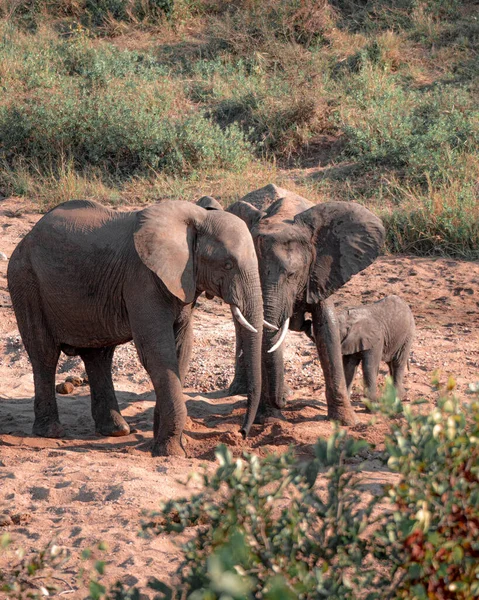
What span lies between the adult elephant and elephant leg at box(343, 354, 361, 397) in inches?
22.6

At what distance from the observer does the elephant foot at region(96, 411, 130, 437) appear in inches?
252

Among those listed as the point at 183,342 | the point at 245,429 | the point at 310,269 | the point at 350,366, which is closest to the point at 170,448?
the point at 245,429

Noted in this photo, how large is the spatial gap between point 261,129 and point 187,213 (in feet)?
25.5

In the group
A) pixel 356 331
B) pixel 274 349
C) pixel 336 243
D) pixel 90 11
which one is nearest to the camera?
pixel 274 349

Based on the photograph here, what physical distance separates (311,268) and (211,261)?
3.03 feet

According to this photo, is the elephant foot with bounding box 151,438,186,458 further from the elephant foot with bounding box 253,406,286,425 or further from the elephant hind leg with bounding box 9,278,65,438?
the elephant hind leg with bounding box 9,278,65,438

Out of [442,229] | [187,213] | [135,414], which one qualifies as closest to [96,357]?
[135,414]

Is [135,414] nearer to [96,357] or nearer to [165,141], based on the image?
[96,357]

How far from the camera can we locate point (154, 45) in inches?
630

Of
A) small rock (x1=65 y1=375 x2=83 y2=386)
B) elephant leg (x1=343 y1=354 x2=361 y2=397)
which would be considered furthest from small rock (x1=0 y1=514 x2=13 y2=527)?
elephant leg (x1=343 y1=354 x2=361 y2=397)

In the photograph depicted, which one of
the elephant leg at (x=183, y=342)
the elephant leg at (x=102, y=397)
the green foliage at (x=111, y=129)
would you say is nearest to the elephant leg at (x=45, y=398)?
the elephant leg at (x=102, y=397)

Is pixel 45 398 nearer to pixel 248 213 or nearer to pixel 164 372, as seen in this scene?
pixel 164 372

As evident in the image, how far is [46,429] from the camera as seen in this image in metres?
6.33

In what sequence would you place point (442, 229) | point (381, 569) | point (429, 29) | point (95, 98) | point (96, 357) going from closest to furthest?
1. point (381, 569)
2. point (96, 357)
3. point (442, 229)
4. point (95, 98)
5. point (429, 29)
